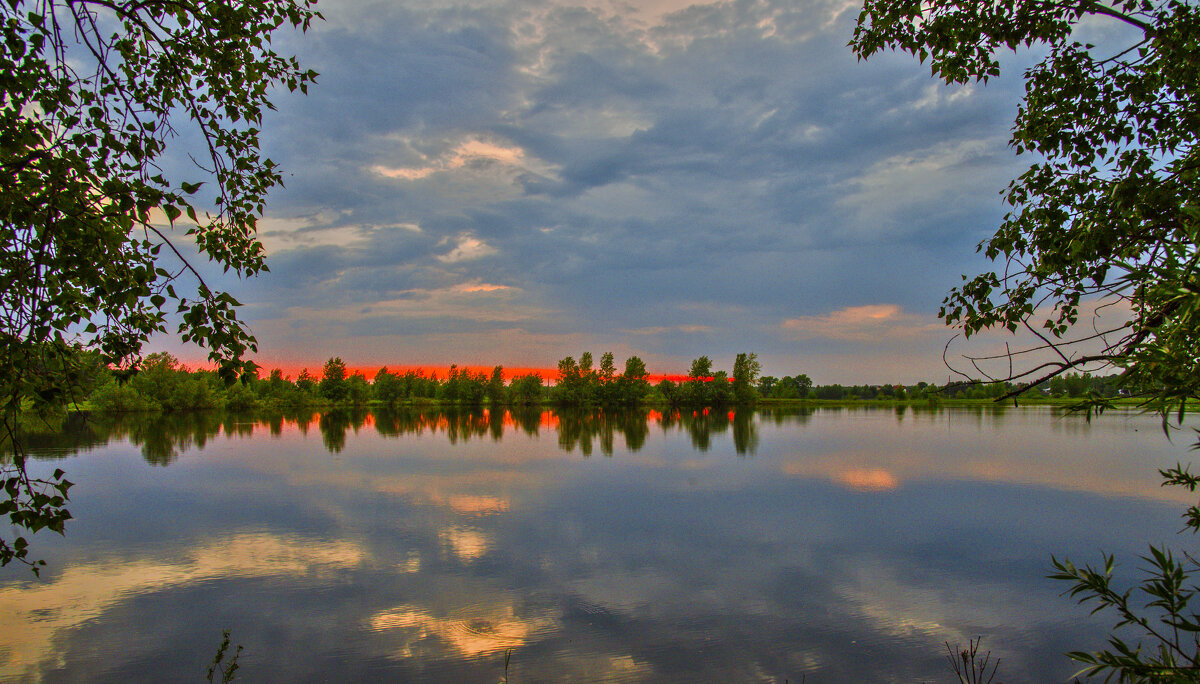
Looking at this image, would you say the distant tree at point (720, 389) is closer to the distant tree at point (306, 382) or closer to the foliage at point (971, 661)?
the distant tree at point (306, 382)

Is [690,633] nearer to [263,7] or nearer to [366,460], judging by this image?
[263,7]

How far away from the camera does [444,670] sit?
313 inches

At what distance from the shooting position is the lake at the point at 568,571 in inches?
332

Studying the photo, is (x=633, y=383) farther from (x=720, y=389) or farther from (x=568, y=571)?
(x=568, y=571)

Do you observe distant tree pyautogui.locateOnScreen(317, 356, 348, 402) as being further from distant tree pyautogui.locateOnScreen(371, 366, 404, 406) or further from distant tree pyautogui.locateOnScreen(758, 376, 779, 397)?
distant tree pyautogui.locateOnScreen(758, 376, 779, 397)

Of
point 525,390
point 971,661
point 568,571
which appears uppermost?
point 525,390

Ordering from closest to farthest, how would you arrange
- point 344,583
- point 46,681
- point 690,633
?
1. point 46,681
2. point 690,633
3. point 344,583

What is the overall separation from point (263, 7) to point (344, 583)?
10153 mm

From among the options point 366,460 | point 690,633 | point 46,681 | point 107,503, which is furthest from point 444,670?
point 366,460

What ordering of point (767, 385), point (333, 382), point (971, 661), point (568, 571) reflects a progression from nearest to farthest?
1. point (971, 661)
2. point (568, 571)
3. point (333, 382)
4. point (767, 385)

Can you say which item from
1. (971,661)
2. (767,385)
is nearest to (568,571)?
(971,661)

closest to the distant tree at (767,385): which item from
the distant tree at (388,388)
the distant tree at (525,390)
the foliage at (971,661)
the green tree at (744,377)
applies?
the green tree at (744,377)

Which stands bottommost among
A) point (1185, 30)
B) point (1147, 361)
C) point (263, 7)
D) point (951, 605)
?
point (951, 605)

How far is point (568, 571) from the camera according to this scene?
12.1 metres
